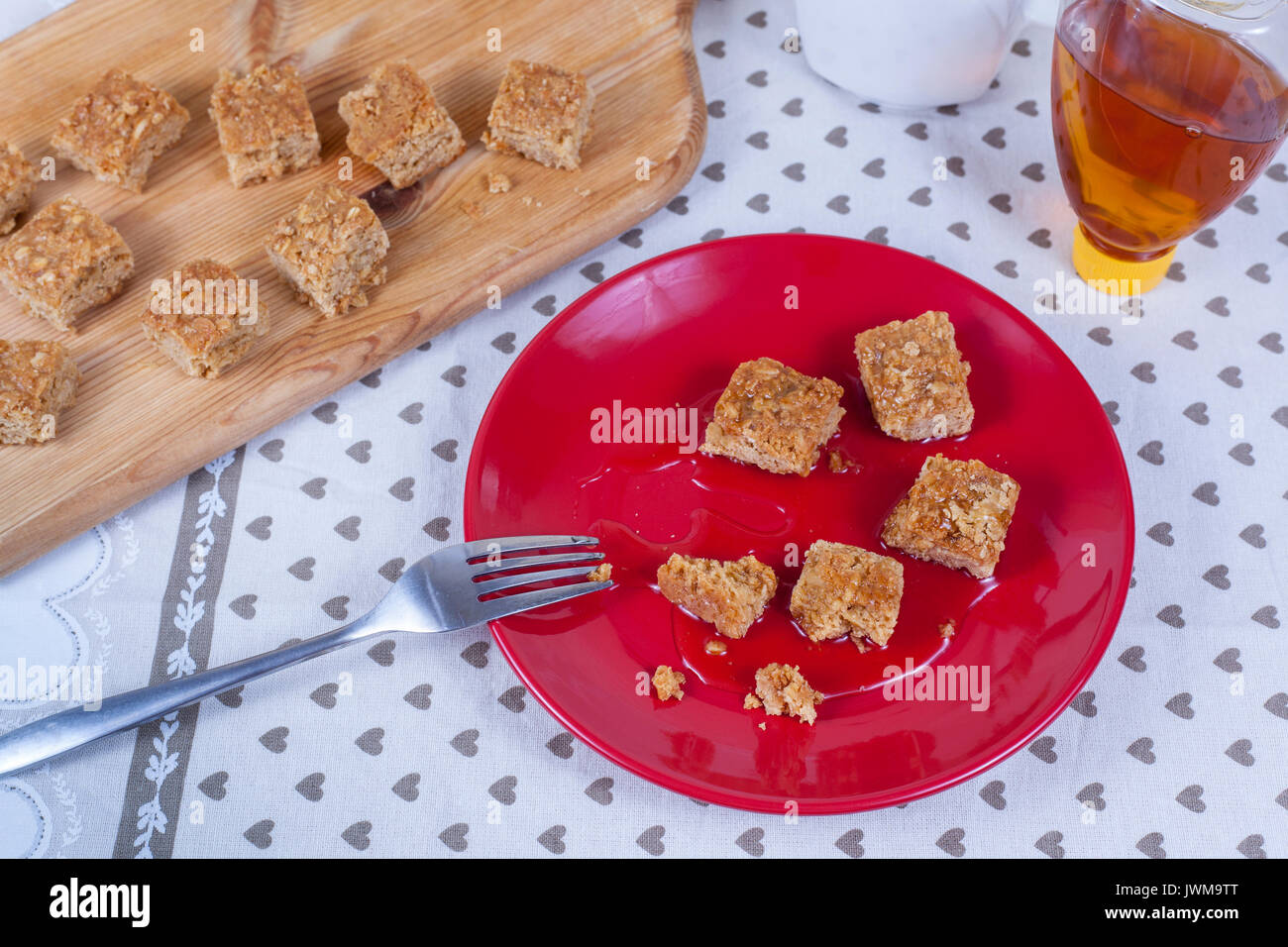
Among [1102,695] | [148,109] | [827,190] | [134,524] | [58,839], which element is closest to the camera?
[58,839]

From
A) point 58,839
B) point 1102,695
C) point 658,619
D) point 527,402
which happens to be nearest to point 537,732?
point 658,619

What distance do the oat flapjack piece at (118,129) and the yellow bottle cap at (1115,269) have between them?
99.9 inches

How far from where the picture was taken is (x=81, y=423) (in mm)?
2547

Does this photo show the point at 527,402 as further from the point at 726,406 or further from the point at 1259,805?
the point at 1259,805

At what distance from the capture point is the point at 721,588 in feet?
7.30

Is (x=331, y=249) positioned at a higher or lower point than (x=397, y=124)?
lower

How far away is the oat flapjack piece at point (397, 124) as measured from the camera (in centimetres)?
276

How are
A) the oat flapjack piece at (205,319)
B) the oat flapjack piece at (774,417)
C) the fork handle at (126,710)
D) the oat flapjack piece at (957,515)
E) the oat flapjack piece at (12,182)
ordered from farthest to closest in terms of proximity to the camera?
the oat flapjack piece at (12,182)
the oat flapjack piece at (205,319)
the oat flapjack piece at (774,417)
the oat flapjack piece at (957,515)
the fork handle at (126,710)

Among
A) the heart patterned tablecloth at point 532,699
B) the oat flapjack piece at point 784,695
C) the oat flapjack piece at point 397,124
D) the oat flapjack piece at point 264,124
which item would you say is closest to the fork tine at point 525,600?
the heart patterned tablecloth at point 532,699

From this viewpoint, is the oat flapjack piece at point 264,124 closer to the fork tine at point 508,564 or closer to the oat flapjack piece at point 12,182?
the oat flapjack piece at point 12,182

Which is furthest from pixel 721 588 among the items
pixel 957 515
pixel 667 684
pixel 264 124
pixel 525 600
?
pixel 264 124

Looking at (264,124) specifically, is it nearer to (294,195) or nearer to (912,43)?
(294,195)

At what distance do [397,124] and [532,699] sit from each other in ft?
5.14

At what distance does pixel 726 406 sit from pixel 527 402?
48 centimetres
